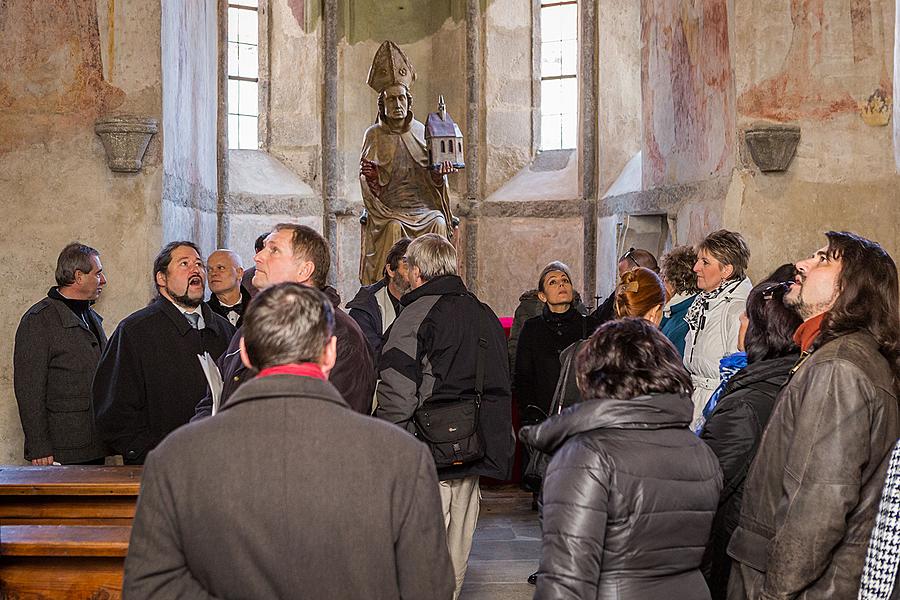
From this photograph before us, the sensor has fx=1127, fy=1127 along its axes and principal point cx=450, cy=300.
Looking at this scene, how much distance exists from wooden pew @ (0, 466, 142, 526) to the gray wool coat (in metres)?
1.60

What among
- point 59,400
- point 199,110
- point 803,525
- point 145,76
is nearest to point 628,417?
point 803,525

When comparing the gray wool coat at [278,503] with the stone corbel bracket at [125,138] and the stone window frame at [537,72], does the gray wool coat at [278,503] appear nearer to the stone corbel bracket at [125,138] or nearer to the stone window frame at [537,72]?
the stone corbel bracket at [125,138]

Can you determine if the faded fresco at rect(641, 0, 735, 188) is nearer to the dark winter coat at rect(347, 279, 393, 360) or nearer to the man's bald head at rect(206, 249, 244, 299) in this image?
the dark winter coat at rect(347, 279, 393, 360)

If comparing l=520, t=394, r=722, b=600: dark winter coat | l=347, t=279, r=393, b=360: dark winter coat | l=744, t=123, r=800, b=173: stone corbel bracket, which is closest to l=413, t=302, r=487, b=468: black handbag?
l=347, t=279, r=393, b=360: dark winter coat

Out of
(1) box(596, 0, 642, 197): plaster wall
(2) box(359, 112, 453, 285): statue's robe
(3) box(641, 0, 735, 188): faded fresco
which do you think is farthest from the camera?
(1) box(596, 0, 642, 197): plaster wall

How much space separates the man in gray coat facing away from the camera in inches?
84.3

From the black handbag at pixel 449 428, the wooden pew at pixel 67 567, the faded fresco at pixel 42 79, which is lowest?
the wooden pew at pixel 67 567

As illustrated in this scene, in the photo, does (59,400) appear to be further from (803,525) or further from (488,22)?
(488,22)

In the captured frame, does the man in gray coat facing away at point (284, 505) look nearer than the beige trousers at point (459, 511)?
Yes

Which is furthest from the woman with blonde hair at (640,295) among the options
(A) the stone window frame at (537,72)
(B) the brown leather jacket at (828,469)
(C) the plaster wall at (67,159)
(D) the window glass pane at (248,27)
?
(D) the window glass pane at (248,27)

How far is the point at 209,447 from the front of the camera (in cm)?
215

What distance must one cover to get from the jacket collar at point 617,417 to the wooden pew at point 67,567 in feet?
4.31

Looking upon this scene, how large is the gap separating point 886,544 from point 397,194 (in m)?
7.91

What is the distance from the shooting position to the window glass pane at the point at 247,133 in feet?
47.2
